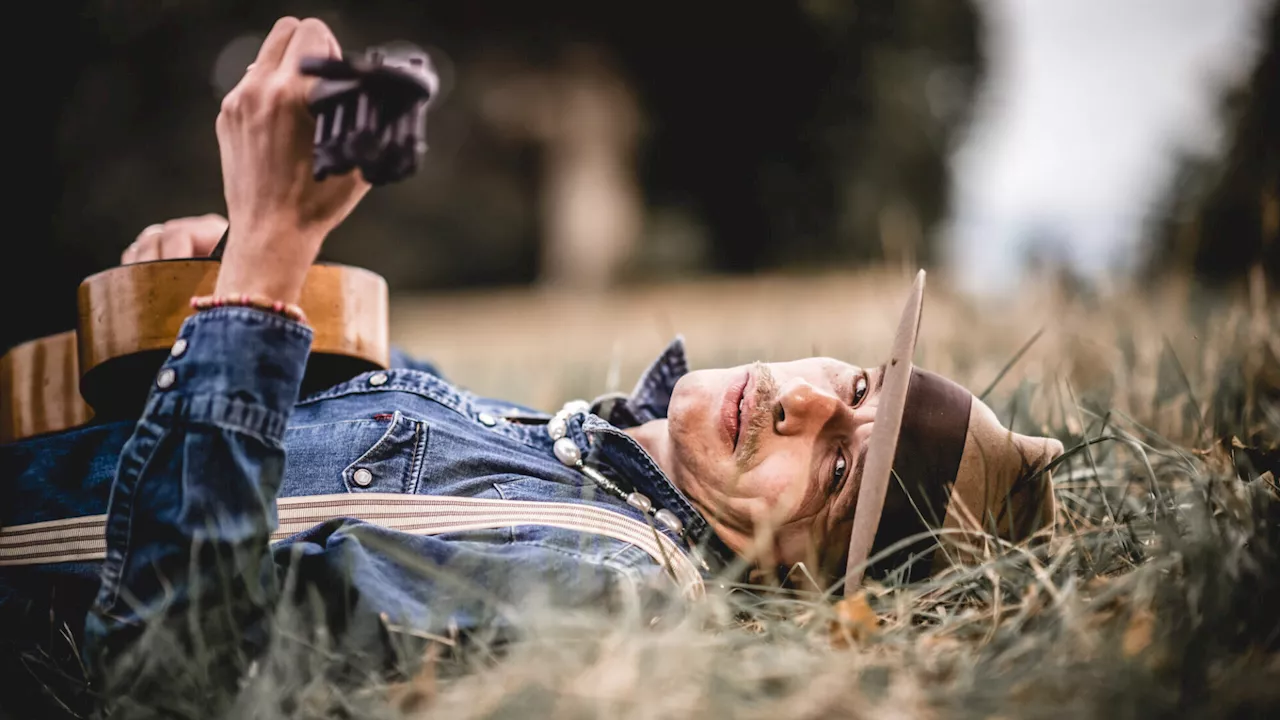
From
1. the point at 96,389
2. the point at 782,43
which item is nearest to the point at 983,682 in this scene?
the point at 96,389

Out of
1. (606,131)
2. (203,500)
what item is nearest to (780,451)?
(203,500)

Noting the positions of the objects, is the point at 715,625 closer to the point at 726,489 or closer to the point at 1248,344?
the point at 726,489

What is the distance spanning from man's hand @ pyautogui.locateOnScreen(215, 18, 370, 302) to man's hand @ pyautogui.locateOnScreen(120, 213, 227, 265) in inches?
39.7

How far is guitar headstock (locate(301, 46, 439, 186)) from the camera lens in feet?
4.53

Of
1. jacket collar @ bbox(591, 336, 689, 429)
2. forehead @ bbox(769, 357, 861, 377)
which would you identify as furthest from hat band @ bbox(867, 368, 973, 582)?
jacket collar @ bbox(591, 336, 689, 429)

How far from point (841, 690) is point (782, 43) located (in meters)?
13.8

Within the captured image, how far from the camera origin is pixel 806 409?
1877 millimetres

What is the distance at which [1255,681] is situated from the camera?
1167mm

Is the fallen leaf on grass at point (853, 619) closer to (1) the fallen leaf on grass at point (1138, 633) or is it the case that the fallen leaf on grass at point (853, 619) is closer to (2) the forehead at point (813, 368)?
(1) the fallen leaf on grass at point (1138, 633)

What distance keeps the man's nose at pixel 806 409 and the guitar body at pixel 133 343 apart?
1.04 m

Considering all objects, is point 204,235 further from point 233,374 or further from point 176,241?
point 233,374

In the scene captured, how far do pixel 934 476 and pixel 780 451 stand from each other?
1.07ft

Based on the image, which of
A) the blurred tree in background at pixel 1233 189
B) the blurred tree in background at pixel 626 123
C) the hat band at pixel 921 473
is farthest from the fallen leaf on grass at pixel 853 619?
the blurred tree in background at pixel 626 123

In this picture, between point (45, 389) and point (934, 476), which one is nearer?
point (934, 476)
